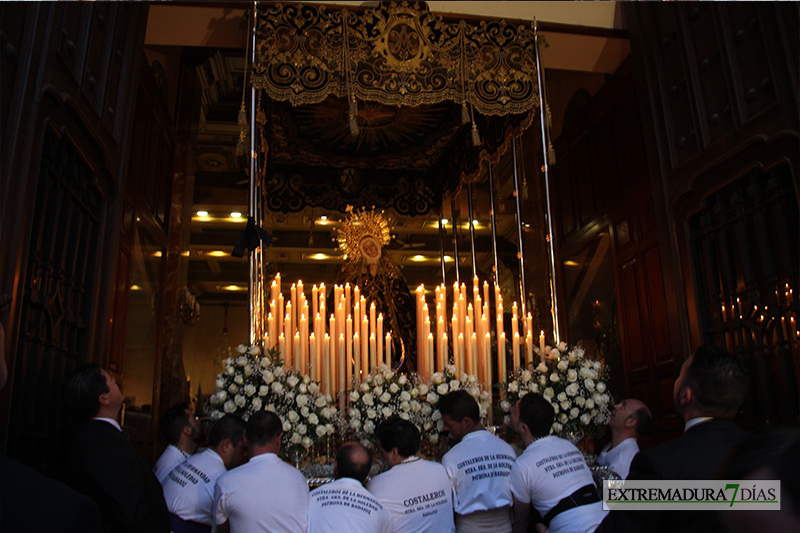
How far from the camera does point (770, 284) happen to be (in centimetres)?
347

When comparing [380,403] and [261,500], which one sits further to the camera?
[380,403]

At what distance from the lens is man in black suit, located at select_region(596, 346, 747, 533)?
1510 mm

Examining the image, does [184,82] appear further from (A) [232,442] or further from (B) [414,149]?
(A) [232,442]

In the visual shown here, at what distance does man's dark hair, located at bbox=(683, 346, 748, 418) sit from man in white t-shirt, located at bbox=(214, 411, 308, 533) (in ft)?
4.86

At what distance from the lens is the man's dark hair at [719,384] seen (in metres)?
1.78

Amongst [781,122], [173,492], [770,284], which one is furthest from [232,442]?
[781,122]

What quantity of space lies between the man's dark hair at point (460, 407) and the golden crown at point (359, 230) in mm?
3222

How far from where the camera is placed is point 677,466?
5.11 ft

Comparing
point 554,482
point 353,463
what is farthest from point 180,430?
point 554,482

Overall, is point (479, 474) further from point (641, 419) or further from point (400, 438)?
point (641, 419)

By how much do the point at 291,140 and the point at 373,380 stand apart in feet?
9.99

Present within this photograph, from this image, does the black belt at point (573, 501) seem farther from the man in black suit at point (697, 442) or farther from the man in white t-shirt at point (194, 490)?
the man in white t-shirt at point (194, 490)

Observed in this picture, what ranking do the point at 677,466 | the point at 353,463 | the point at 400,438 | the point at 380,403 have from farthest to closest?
the point at 380,403 < the point at 400,438 < the point at 353,463 < the point at 677,466

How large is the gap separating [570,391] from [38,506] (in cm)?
306
